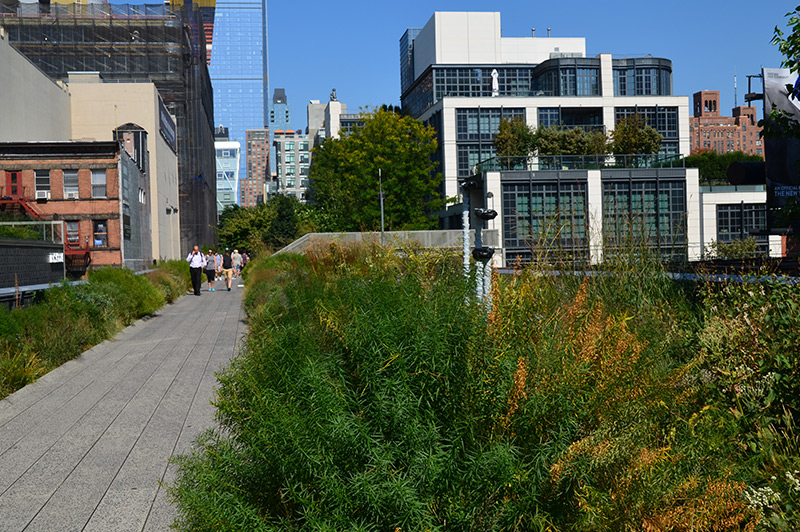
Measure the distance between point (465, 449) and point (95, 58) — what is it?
5838 cm

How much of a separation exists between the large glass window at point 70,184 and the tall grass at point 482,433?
30118mm

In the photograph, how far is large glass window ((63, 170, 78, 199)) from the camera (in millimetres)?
31406

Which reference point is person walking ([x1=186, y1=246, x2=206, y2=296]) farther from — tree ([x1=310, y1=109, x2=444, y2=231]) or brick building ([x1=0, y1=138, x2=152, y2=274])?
tree ([x1=310, y1=109, x2=444, y2=231])

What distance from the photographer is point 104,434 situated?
6965mm

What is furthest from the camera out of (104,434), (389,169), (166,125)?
(166,125)

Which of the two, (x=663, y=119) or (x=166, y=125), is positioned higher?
(x=663, y=119)

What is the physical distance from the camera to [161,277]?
2466 centimetres

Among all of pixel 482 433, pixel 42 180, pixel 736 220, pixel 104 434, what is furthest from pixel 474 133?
pixel 482 433

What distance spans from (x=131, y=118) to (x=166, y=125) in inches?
264

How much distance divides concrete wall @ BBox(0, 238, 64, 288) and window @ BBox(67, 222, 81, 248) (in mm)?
14175

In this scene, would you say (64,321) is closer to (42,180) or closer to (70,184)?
(70,184)

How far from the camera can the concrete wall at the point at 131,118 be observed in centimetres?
4606

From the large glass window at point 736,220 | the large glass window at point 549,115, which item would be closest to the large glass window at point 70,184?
the large glass window at point 736,220

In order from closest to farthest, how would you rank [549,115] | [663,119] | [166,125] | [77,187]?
[77,187], [166,125], [549,115], [663,119]
